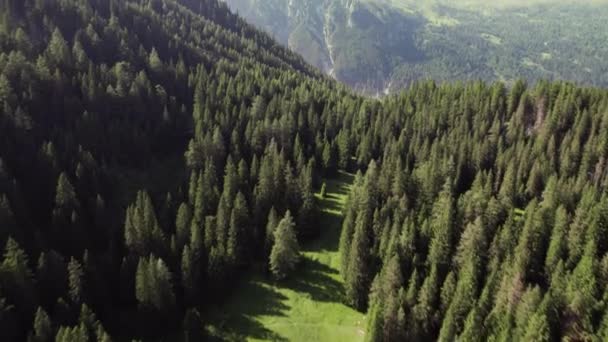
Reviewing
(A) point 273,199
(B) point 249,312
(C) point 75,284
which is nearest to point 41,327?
(C) point 75,284

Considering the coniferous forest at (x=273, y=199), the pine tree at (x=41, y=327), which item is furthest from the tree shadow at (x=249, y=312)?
the pine tree at (x=41, y=327)

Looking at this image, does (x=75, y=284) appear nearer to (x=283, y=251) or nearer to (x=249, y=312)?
(x=249, y=312)

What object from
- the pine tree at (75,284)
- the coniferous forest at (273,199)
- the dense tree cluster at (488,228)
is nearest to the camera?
the dense tree cluster at (488,228)

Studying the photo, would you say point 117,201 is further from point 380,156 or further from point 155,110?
point 380,156

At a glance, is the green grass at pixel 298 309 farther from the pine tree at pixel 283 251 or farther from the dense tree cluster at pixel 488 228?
the dense tree cluster at pixel 488 228

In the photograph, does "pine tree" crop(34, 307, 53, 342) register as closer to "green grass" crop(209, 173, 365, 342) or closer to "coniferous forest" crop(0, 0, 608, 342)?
"coniferous forest" crop(0, 0, 608, 342)

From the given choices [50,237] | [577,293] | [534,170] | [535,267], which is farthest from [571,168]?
[50,237]

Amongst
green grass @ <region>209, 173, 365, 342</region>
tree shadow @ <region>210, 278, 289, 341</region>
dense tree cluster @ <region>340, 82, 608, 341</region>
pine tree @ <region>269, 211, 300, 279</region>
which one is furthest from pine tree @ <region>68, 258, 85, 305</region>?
dense tree cluster @ <region>340, 82, 608, 341</region>

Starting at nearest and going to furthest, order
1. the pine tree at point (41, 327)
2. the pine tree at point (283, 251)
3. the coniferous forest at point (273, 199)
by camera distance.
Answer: the pine tree at point (41, 327) → the coniferous forest at point (273, 199) → the pine tree at point (283, 251)
